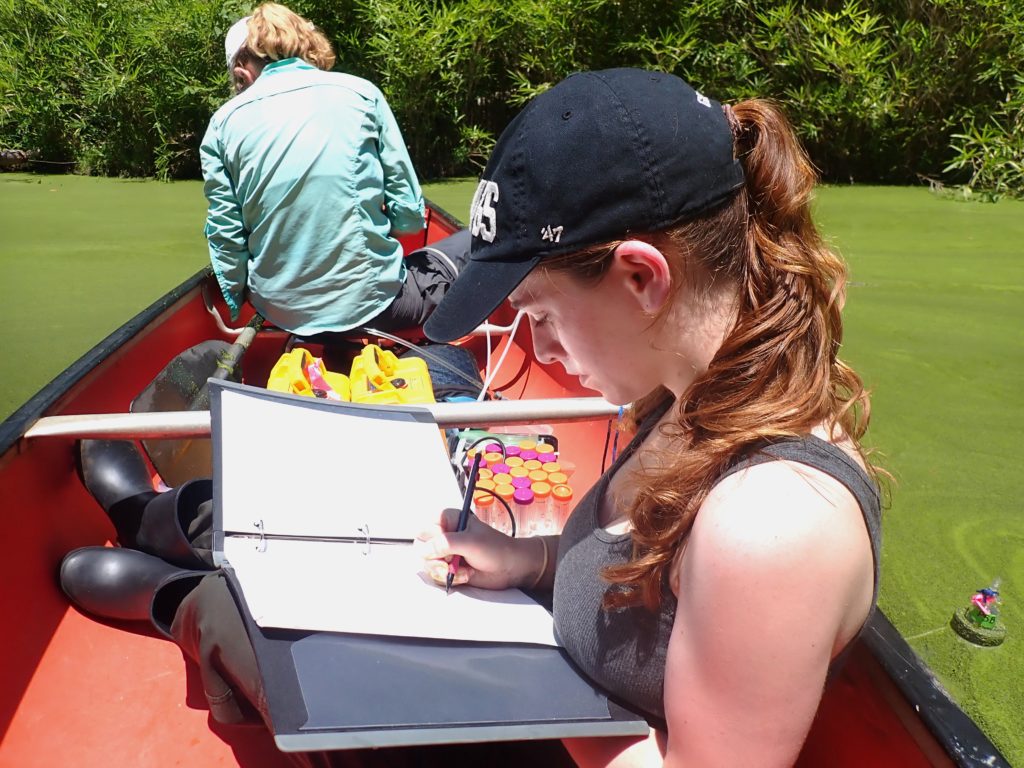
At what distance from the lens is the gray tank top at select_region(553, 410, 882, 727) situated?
0.60 m

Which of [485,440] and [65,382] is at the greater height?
[65,382]

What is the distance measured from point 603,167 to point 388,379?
1.35 meters

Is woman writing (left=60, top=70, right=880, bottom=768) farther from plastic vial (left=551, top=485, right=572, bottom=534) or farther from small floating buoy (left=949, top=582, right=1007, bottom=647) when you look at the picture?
small floating buoy (left=949, top=582, right=1007, bottom=647)

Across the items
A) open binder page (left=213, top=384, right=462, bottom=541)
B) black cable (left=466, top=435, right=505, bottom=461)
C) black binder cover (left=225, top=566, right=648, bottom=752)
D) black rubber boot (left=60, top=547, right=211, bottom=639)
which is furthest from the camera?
black cable (left=466, top=435, right=505, bottom=461)

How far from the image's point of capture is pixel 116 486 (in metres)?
1.43

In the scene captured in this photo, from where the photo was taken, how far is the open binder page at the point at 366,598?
792 millimetres

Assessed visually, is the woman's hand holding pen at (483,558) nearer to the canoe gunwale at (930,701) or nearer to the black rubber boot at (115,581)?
the canoe gunwale at (930,701)

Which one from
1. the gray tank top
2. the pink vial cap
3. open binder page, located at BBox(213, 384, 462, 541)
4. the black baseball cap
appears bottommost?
the pink vial cap

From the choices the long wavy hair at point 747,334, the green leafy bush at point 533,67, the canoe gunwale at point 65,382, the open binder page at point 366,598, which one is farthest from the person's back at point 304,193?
the green leafy bush at point 533,67

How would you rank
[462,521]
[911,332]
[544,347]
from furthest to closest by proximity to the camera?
[911,332] → [462,521] → [544,347]

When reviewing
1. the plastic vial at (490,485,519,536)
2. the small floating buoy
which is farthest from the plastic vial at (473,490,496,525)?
the small floating buoy

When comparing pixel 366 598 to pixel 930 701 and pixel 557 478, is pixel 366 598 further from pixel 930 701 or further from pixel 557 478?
pixel 557 478

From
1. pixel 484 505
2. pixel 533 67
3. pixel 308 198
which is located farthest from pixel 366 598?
pixel 533 67

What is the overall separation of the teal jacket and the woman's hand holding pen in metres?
1.39
